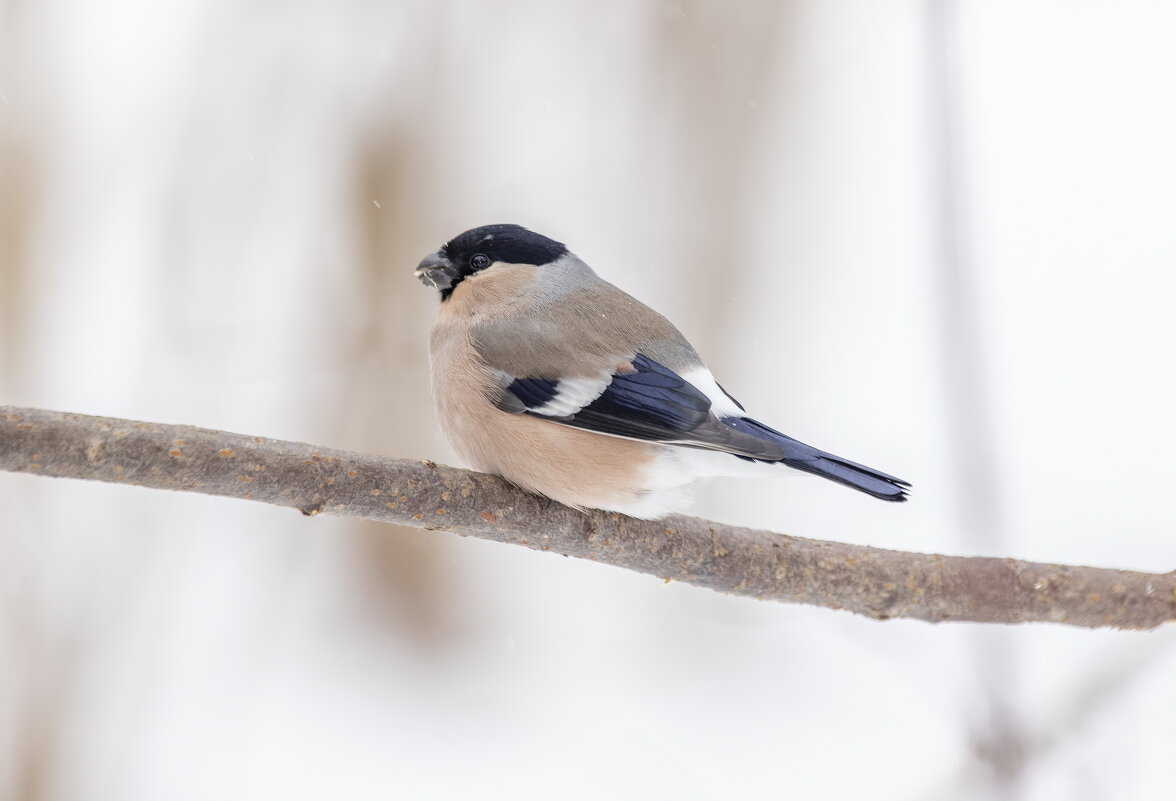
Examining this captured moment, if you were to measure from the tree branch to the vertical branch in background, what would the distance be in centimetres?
16

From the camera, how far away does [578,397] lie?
2.88 metres

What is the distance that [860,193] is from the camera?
5.98 meters

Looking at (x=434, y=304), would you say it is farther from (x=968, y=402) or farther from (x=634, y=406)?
(x=968, y=402)

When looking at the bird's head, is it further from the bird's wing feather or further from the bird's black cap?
the bird's wing feather

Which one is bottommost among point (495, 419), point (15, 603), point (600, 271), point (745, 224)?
point (15, 603)

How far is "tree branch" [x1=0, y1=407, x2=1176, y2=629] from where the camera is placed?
2.05 m

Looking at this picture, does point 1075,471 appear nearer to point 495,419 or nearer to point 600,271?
point 600,271

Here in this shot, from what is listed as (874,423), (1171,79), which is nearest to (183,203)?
(874,423)

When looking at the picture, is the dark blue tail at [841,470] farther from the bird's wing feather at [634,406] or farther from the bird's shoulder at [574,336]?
the bird's shoulder at [574,336]

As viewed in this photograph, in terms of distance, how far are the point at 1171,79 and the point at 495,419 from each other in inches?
190

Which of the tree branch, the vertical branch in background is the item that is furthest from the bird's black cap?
the vertical branch in background

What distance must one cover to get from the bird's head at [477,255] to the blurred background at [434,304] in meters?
1.85

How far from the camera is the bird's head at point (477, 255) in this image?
341cm

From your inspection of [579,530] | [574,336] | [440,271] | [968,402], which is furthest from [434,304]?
[968,402]
